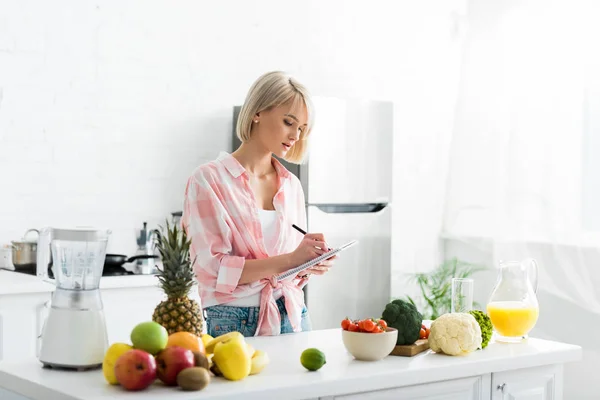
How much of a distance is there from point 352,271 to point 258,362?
2.55 meters

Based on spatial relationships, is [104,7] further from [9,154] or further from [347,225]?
[347,225]

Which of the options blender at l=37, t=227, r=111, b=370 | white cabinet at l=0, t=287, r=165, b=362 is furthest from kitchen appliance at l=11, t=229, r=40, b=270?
blender at l=37, t=227, r=111, b=370

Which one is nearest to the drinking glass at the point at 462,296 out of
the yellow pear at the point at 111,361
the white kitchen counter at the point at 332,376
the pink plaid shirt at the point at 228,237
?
the white kitchen counter at the point at 332,376

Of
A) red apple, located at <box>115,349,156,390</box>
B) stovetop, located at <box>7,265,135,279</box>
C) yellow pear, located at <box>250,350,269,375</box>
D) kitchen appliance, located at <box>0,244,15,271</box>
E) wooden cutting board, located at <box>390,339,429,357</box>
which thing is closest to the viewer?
red apple, located at <box>115,349,156,390</box>

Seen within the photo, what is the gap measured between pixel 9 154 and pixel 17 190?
17cm

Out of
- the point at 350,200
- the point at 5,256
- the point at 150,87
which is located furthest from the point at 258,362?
the point at 150,87

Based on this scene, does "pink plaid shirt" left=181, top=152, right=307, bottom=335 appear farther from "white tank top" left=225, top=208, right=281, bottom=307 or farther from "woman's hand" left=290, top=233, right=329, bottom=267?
"woman's hand" left=290, top=233, right=329, bottom=267

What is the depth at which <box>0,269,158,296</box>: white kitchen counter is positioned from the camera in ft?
11.3

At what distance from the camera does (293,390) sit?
1886mm

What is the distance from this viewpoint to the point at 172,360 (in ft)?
5.94

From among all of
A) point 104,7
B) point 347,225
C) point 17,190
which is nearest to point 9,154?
point 17,190

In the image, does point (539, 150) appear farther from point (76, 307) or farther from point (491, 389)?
point (76, 307)

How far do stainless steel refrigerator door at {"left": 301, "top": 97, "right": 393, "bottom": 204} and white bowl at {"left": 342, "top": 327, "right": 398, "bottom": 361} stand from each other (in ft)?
6.88

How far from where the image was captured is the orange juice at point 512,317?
2.53m
